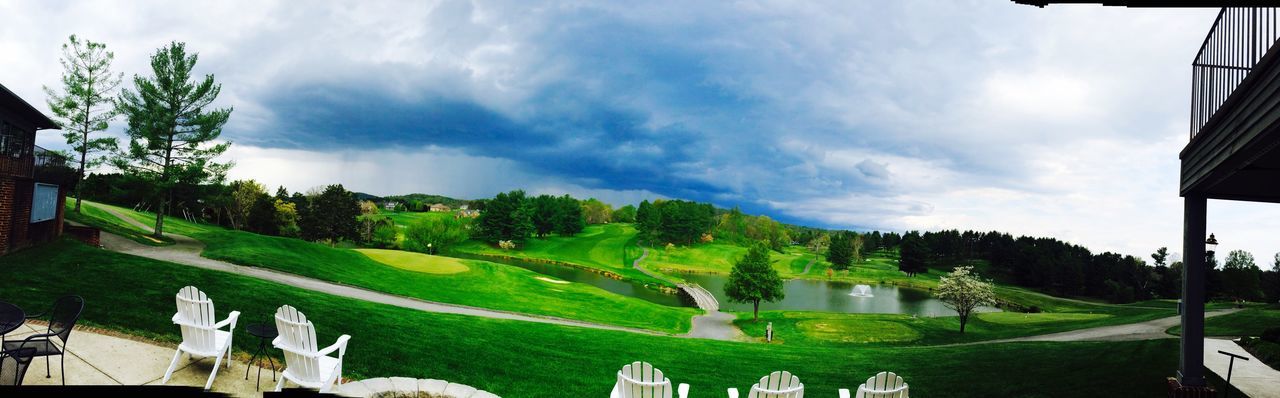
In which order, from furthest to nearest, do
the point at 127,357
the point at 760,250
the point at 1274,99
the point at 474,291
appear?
1. the point at 760,250
2. the point at 474,291
3. the point at 127,357
4. the point at 1274,99

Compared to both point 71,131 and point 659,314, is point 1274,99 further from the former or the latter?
point 71,131

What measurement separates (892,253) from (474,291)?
4999 centimetres

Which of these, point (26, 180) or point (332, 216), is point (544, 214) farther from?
Answer: point (26, 180)

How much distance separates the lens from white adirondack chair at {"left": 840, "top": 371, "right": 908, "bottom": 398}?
605 cm

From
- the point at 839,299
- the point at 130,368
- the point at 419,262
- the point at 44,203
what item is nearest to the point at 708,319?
the point at 419,262

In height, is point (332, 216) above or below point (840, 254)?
above

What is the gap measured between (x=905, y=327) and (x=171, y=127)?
3264cm

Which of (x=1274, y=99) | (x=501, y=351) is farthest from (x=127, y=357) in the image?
(x=1274, y=99)

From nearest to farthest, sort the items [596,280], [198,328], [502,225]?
[198,328], [596,280], [502,225]

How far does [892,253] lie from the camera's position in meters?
62.7

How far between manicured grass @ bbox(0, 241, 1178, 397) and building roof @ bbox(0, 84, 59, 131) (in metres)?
4.02

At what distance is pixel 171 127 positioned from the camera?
22406 mm

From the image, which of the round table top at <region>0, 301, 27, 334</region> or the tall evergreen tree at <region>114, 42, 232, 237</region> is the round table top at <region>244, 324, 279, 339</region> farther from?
the tall evergreen tree at <region>114, 42, 232, 237</region>

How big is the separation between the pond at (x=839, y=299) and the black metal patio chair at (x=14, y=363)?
3574 centimetres
